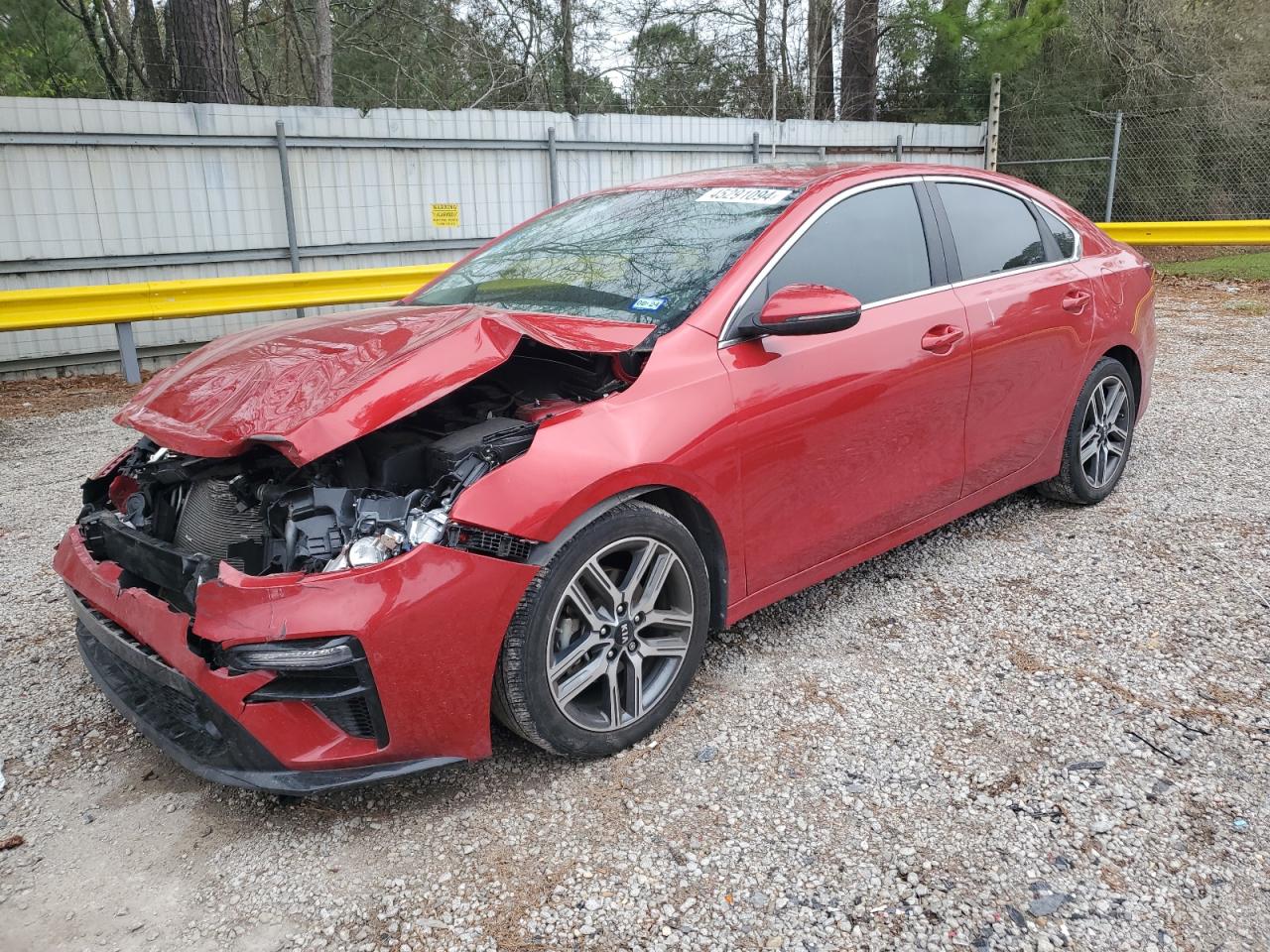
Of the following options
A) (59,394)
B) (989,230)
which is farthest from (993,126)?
(59,394)

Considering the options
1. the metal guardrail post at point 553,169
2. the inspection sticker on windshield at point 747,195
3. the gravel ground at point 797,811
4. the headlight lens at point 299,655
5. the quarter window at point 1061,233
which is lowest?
the gravel ground at point 797,811

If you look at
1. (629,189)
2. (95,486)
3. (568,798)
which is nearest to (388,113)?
(629,189)

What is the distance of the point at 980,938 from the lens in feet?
6.86

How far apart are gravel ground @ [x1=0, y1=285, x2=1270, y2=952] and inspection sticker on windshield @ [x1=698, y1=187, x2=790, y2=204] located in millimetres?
1548

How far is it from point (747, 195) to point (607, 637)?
176cm

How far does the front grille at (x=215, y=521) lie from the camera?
8.77ft

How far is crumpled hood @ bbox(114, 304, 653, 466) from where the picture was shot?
248 centimetres

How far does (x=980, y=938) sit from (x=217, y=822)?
1.94m

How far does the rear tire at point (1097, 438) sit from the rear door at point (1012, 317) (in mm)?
201

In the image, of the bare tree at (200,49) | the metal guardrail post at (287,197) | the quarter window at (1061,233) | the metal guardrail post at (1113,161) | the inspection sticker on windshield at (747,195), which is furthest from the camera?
the metal guardrail post at (1113,161)

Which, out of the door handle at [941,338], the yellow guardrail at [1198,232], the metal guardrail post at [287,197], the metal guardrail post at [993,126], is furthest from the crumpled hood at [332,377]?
the metal guardrail post at [993,126]

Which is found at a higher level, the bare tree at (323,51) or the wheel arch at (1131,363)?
the bare tree at (323,51)

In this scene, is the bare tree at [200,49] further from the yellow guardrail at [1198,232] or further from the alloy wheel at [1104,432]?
the yellow guardrail at [1198,232]

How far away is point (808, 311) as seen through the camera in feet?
9.43
